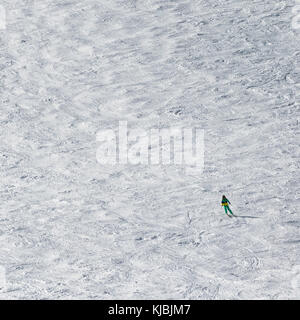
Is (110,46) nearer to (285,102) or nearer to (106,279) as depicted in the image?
(285,102)

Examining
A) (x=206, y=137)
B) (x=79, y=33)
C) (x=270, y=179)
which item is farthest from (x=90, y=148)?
(x=79, y=33)

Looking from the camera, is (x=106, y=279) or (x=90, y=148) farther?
(x=90, y=148)

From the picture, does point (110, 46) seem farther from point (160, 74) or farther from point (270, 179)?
point (270, 179)

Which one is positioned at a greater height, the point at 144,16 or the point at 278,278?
the point at 144,16

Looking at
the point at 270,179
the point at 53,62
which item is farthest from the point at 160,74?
the point at 270,179

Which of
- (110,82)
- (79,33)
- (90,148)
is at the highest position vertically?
(79,33)
